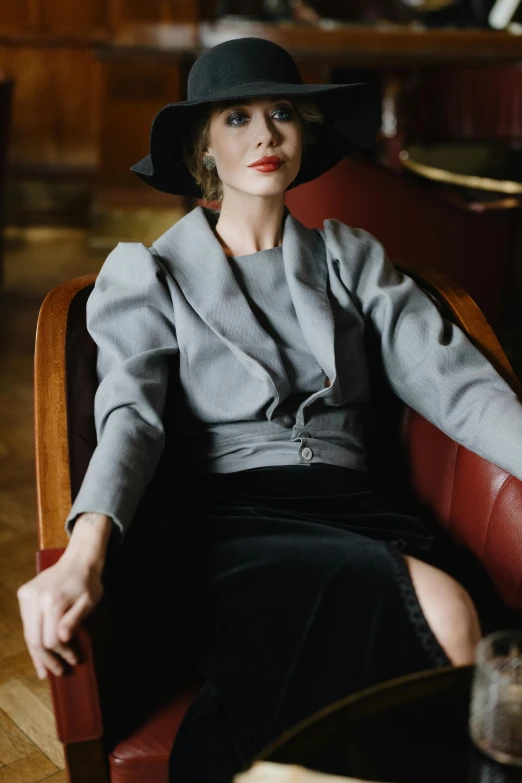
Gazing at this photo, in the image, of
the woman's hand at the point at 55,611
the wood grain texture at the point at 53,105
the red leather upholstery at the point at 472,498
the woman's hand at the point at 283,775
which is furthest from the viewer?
the wood grain texture at the point at 53,105

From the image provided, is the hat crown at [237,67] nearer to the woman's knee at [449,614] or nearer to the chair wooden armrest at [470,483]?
the chair wooden armrest at [470,483]

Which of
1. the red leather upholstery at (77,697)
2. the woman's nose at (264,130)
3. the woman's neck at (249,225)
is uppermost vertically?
the woman's nose at (264,130)

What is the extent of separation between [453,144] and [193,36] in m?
2.39

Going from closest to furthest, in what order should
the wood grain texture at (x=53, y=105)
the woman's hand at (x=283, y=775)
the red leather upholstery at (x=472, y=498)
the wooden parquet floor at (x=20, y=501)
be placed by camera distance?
1. the woman's hand at (x=283, y=775)
2. the red leather upholstery at (x=472, y=498)
3. the wooden parquet floor at (x=20, y=501)
4. the wood grain texture at (x=53, y=105)

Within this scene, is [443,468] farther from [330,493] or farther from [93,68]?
[93,68]

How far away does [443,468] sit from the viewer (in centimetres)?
157

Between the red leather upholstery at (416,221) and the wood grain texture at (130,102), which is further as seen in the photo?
the wood grain texture at (130,102)

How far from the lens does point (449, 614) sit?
3.90ft

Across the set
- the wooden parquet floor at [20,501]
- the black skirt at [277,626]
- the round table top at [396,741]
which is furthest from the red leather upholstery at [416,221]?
the round table top at [396,741]

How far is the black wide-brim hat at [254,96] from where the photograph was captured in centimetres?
146

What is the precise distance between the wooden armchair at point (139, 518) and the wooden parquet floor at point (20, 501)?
19.2 inches

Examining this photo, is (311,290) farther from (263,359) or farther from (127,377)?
(127,377)

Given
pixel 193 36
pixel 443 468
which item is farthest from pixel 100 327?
pixel 193 36

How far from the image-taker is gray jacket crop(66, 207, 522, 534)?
145cm
